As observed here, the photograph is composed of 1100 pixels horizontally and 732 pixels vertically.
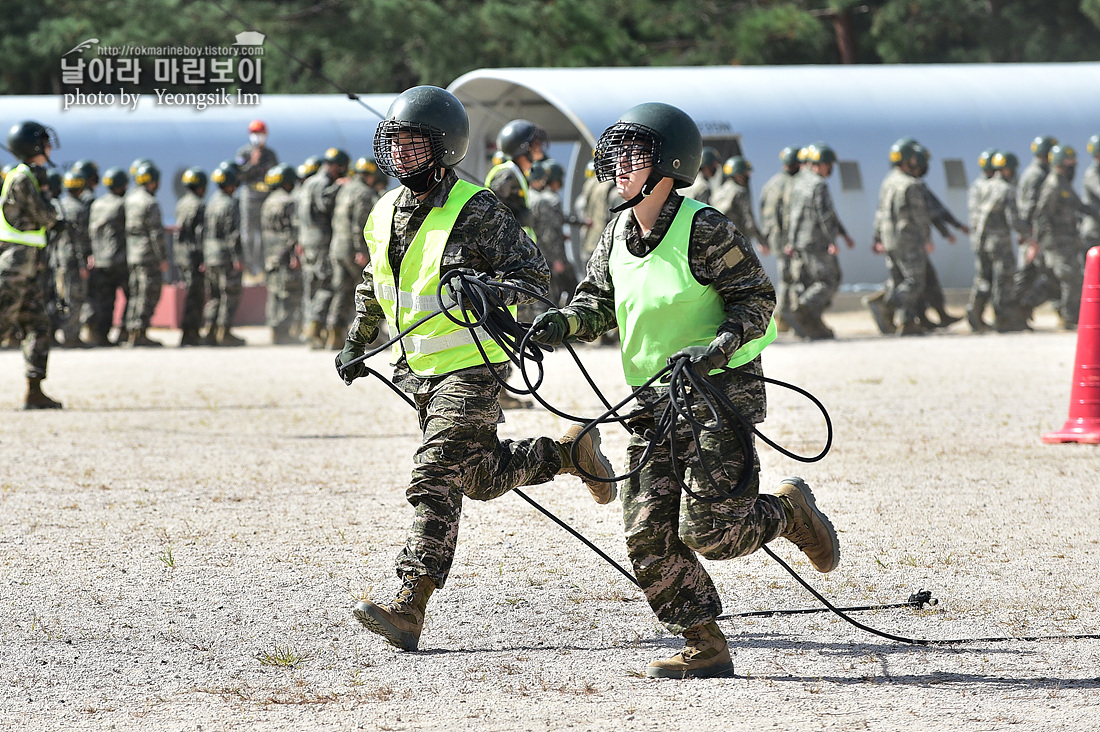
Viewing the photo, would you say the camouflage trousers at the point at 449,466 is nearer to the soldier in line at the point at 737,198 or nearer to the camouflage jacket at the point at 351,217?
the camouflage jacket at the point at 351,217

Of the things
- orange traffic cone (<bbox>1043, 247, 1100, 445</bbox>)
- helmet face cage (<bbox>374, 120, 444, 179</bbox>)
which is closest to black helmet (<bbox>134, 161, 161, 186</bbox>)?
orange traffic cone (<bbox>1043, 247, 1100, 445</bbox>)

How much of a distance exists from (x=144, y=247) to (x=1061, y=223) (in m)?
11.6

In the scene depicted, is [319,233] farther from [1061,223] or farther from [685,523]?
[685,523]

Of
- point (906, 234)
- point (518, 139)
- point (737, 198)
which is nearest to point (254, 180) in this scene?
point (737, 198)

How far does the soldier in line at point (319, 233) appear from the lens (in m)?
18.1

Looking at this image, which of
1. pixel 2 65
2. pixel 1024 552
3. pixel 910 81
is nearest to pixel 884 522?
pixel 1024 552

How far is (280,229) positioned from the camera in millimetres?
19469

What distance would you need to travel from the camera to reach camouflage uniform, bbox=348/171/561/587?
5133 millimetres

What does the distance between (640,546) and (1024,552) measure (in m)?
2.47

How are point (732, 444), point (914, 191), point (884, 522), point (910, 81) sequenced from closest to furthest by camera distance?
point (732, 444)
point (884, 522)
point (914, 191)
point (910, 81)

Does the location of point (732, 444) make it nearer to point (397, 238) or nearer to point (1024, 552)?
point (397, 238)

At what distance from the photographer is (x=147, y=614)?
18.4ft

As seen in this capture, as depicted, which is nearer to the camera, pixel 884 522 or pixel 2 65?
pixel 884 522

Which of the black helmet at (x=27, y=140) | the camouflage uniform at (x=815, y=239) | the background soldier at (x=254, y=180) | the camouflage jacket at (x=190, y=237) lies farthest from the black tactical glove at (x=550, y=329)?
the background soldier at (x=254, y=180)
